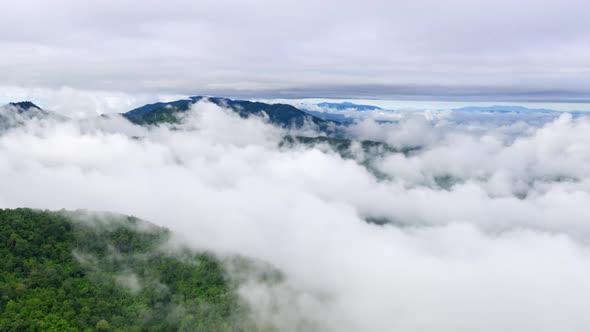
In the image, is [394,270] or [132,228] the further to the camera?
[394,270]

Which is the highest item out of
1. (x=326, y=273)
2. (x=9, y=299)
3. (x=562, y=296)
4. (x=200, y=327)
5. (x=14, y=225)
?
(x=14, y=225)

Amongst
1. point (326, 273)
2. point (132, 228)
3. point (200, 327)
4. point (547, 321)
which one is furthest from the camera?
point (326, 273)

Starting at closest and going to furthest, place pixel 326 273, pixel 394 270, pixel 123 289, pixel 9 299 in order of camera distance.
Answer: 1. pixel 9 299
2. pixel 123 289
3. pixel 326 273
4. pixel 394 270

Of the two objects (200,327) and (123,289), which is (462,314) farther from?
(123,289)

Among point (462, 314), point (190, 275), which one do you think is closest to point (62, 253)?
point (190, 275)

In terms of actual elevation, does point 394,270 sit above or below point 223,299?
below

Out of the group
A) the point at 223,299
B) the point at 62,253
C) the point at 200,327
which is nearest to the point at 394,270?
the point at 223,299
